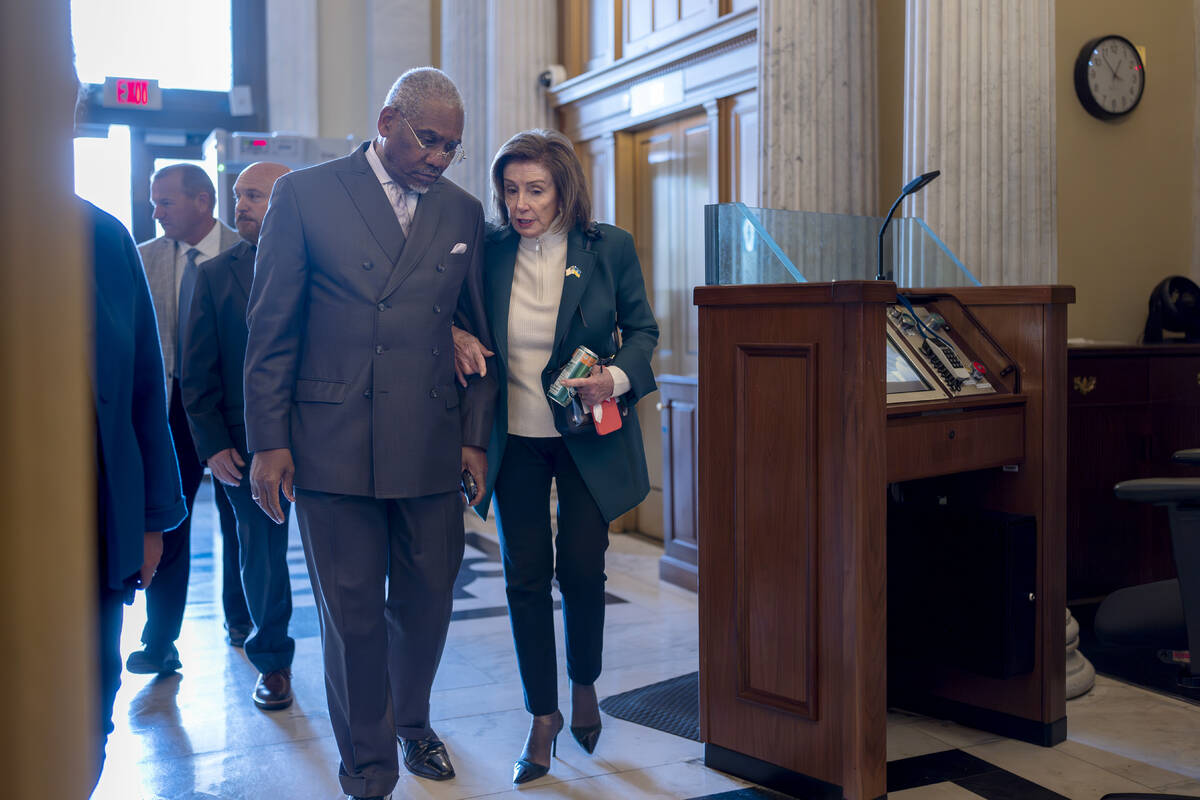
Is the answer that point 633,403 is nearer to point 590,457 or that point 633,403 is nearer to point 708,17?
point 590,457

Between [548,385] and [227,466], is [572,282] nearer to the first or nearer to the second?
[548,385]

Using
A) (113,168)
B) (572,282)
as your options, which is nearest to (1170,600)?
(572,282)

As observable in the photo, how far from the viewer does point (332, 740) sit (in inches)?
114

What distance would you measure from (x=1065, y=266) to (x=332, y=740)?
3.55 metres

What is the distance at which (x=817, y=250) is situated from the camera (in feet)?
10.1

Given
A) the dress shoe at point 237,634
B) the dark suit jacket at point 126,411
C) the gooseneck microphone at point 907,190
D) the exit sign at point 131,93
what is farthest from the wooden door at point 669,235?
the exit sign at point 131,93

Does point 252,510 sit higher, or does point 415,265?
point 415,265

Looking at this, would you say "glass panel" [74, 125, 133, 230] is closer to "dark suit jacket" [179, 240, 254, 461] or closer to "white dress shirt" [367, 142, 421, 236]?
"dark suit jacket" [179, 240, 254, 461]

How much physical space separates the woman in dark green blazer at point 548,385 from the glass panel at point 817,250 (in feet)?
1.05

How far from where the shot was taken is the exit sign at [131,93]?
7.85m

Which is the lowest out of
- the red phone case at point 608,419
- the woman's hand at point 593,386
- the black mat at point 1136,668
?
the black mat at point 1136,668

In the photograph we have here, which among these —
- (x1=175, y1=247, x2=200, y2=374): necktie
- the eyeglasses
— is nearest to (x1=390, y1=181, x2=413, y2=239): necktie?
the eyeglasses

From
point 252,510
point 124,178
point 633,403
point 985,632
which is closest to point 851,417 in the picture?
point 633,403

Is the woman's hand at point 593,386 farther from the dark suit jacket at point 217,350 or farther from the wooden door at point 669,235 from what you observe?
the wooden door at point 669,235
